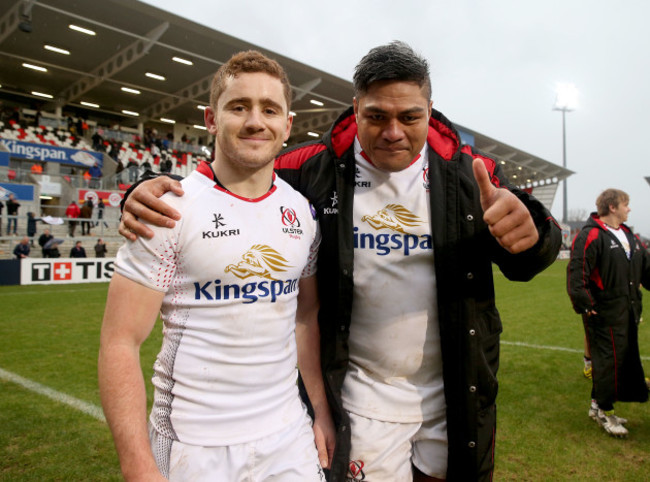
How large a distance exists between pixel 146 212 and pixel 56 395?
4.55 m

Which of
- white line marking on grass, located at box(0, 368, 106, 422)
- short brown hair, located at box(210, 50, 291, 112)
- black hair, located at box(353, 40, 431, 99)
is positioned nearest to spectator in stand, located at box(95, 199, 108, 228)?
white line marking on grass, located at box(0, 368, 106, 422)

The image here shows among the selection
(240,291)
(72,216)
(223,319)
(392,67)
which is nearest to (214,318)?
(223,319)

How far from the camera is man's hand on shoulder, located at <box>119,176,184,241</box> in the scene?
1.75m

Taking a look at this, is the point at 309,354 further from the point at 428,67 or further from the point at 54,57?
the point at 54,57

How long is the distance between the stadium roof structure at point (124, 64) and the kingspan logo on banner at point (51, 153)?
366cm

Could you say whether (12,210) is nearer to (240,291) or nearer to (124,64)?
(124,64)

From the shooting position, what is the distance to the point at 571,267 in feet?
17.5

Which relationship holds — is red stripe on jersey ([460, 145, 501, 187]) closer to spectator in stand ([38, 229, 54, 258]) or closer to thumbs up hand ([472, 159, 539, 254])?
thumbs up hand ([472, 159, 539, 254])

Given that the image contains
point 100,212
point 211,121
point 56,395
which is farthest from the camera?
point 100,212

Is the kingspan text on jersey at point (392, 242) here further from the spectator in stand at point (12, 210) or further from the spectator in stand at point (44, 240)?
the spectator in stand at point (12, 210)

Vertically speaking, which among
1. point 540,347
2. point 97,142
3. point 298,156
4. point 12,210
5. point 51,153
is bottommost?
point 540,347

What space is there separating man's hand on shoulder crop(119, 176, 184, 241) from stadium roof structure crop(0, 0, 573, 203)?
676 inches

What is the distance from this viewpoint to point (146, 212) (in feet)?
5.79

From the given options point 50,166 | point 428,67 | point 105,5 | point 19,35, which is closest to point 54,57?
point 19,35
